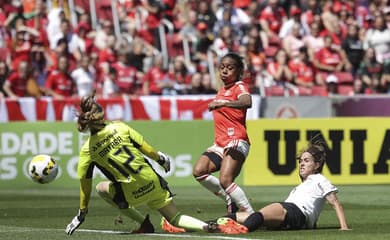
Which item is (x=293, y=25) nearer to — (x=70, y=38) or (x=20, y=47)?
(x=70, y=38)

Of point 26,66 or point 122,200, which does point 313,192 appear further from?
point 26,66

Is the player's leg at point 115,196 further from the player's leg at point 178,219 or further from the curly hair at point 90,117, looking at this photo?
the curly hair at point 90,117

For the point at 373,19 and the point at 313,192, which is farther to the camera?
the point at 373,19

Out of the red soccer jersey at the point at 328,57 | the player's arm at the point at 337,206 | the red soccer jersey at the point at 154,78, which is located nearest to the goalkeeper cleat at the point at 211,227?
the player's arm at the point at 337,206

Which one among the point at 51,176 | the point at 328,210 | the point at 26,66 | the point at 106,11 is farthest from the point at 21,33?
the point at 51,176

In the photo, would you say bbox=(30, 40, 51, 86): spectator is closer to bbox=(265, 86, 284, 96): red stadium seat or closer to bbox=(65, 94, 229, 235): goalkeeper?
Result: bbox=(265, 86, 284, 96): red stadium seat

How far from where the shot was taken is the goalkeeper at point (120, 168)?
42.4 feet

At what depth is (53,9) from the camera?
2877 centimetres

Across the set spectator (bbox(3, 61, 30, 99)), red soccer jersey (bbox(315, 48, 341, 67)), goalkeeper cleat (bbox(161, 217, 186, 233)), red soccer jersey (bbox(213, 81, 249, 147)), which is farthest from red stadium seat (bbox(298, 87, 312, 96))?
goalkeeper cleat (bbox(161, 217, 186, 233))

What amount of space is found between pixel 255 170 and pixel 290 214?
10.2 meters

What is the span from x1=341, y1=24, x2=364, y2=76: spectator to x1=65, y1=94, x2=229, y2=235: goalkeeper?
55.8 feet

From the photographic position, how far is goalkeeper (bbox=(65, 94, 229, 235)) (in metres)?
12.9

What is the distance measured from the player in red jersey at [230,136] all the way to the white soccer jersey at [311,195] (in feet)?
3.98

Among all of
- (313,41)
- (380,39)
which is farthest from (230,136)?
(380,39)
